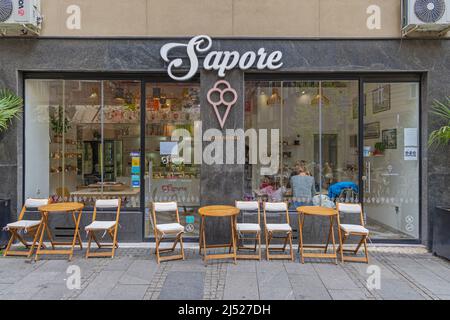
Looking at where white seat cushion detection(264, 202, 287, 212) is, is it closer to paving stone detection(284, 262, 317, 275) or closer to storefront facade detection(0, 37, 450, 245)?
storefront facade detection(0, 37, 450, 245)

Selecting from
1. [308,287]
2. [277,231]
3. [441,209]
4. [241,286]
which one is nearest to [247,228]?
[277,231]

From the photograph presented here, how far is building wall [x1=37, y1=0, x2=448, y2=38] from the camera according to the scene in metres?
6.45

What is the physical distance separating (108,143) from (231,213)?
9.84 feet

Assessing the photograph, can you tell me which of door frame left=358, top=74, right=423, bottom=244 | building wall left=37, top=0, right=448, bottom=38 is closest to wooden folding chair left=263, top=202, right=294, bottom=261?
door frame left=358, top=74, right=423, bottom=244

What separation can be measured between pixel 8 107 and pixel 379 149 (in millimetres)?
6878

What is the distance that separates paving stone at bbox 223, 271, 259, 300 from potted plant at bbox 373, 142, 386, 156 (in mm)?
3564

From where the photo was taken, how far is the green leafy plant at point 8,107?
6.11m

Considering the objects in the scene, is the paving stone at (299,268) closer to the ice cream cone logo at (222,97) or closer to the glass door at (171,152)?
the glass door at (171,152)

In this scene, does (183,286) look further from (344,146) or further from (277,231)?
(344,146)

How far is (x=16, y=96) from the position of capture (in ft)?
21.3

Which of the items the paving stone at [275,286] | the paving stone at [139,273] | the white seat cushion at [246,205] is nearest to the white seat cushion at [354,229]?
the paving stone at [275,286]

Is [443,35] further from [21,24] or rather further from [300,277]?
[21,24]

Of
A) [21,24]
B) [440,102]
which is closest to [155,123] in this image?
[21,24]

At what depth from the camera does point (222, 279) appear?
4867 mm
